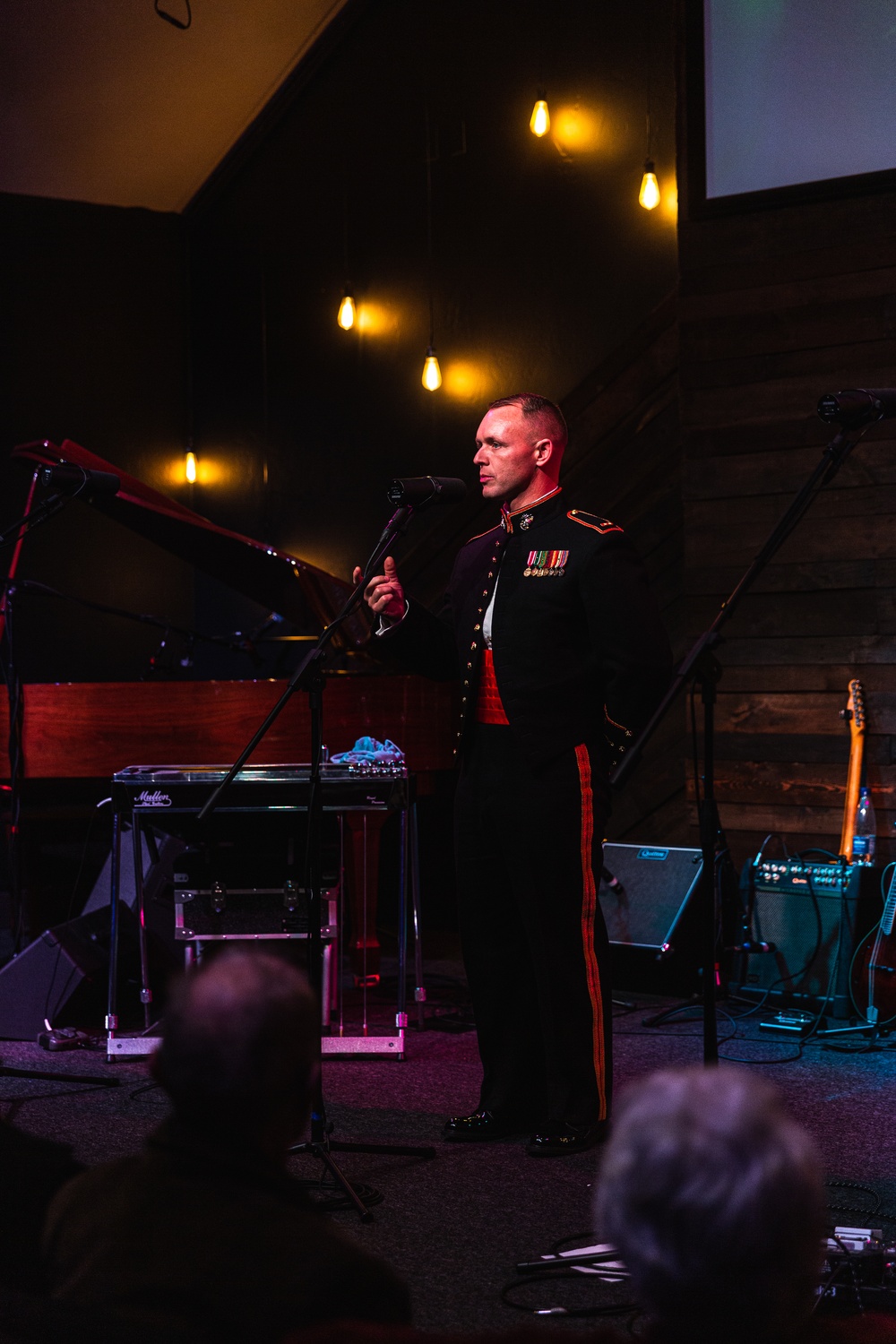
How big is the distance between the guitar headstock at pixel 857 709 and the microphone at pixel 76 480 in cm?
280

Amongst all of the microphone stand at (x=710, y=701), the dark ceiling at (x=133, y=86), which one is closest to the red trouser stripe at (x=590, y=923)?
the microphone stand at (x=710, y=701)

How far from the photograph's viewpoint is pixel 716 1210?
3.01 ft

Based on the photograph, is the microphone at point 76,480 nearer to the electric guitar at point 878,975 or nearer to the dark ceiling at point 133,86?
the electric guitar at point 878,975

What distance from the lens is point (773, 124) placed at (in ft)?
18.0

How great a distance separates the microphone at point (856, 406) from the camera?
2898mm

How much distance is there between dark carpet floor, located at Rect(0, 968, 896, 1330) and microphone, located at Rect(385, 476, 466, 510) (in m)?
1.51

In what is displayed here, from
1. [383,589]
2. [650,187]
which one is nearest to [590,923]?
[383,589]

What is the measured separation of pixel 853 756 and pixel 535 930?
2292 mm

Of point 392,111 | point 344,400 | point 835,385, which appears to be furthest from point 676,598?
point 392,111

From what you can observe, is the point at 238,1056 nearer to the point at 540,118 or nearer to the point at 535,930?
the point at 535,930

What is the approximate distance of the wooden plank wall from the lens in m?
5.26

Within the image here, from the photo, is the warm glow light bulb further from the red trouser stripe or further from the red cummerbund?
the red trouser stripe

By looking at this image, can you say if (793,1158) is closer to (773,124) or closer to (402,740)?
(402,740)

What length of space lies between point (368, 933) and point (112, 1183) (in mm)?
4092
